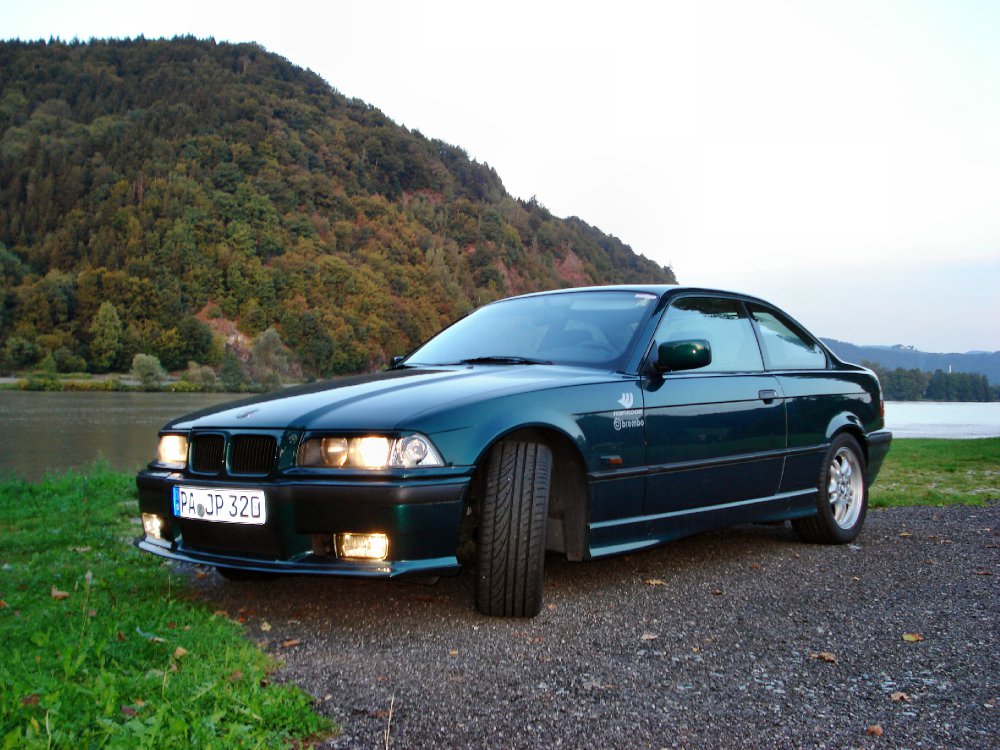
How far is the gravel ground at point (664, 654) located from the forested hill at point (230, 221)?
8752cm

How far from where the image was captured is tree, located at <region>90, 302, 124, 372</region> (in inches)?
3425

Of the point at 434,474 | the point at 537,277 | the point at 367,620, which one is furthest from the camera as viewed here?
the point at 537,277

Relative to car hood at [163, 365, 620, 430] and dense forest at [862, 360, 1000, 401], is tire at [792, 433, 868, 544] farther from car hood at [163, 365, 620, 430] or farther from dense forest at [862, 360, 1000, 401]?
dense forest at [862, 360, 1000, 401]

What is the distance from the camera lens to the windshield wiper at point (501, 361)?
4449 mm

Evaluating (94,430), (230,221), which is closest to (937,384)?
(94,430)

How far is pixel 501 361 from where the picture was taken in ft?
14.9

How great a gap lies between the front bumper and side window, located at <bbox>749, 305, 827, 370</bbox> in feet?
8.56

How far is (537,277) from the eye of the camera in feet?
440

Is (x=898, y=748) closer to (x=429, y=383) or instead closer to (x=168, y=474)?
(x=429, y=383)

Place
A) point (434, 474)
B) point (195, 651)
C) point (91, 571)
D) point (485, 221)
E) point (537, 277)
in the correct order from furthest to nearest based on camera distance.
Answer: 1. point (485, 221)
2. point (537, 277)
3. point (91, 571)
4. point (434, 474)
5. point (195, 651)

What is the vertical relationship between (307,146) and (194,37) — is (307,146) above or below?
below

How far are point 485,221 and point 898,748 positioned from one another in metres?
144

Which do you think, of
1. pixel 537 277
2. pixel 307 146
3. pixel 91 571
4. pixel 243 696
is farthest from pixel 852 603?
pixel 307 146

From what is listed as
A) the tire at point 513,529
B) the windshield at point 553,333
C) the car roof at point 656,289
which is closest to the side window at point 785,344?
the car roof at point 656,289
